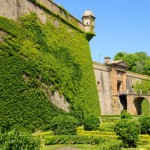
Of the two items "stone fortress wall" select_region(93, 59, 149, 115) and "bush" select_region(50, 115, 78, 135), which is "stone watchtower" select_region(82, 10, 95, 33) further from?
"bush" select_region(50, 115, 78, 135)

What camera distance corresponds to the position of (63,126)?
57.8 ft

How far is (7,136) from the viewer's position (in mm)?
8578

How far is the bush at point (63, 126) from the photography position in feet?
57.6

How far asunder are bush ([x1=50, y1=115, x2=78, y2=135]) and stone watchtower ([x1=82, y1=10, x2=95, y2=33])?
15332 mm

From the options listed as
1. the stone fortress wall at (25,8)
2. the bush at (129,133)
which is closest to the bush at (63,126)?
the bush at (129,133)

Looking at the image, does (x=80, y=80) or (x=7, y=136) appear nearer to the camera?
(x=7, y=136)

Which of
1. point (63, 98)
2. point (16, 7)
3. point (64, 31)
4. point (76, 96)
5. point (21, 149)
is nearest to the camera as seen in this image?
point (21, 149)

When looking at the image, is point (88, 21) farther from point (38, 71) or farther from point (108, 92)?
point (38, 71)

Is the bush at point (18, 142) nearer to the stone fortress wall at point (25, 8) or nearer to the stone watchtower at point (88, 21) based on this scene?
the stone fortress wall at point (25, 8)

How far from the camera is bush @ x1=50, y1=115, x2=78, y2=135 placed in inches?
691

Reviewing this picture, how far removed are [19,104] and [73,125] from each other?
11.0 ft

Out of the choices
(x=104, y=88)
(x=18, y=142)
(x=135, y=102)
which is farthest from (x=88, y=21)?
(x=18, y=142)

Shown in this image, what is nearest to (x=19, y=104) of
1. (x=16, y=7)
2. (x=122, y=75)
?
(x=16, y=7)

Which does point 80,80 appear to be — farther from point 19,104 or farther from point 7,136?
point 7,136
